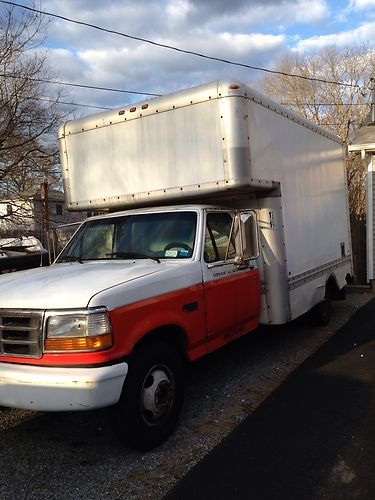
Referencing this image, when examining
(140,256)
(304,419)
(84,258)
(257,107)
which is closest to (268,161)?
(257,107)

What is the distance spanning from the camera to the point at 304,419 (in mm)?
4121

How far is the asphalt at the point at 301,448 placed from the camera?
309cm

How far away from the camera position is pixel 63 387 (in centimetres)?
314

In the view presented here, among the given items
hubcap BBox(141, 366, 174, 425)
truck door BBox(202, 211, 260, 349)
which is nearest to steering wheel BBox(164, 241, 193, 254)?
truck door BBox(202, 211, 260, 349)

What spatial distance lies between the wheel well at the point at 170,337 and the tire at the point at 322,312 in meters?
3.84

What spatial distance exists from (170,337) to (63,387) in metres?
1.11

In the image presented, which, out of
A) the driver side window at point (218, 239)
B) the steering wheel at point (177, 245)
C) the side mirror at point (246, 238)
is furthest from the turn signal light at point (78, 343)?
the side mirror at point (246, 238)

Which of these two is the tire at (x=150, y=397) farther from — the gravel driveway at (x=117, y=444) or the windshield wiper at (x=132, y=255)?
the windshield wiper at (x=132, y=255)

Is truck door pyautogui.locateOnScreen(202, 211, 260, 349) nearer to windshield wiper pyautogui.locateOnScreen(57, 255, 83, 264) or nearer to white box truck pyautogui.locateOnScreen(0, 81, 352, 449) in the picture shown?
white box truck pyautogui.locateOnScreen(0, 81, 352, 449)

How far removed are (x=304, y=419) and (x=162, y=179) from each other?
9.04ft

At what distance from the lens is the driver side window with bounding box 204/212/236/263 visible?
461cm

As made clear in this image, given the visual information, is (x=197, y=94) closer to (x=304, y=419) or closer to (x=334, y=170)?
(x=304, y=419)

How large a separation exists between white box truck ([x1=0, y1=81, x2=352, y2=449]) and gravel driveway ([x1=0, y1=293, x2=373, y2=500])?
238 millimetres

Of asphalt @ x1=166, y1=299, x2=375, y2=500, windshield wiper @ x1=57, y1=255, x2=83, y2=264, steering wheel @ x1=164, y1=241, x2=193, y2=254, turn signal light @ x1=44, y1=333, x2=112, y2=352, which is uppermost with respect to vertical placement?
steering wheel @ x1=164, y1=241, x2=193, y2=254
